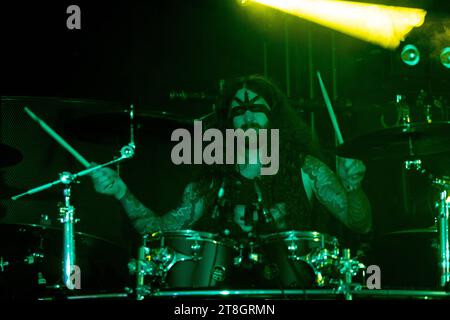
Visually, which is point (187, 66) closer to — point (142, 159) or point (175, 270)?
point (142, 159)

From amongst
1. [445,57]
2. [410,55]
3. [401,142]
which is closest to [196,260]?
[401,142]

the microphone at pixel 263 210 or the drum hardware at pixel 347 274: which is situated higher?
the microphone at pixel 263 210

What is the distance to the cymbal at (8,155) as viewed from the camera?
123 inches

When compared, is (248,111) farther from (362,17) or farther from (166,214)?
(362,17)

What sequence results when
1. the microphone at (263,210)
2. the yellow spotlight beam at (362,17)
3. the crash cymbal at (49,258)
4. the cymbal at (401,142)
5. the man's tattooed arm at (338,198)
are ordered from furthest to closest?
the yellow spotlight beam at (362,17)
the man's tattooed arm at (338,198)
the crash cymbal at (49,258)
the cymbal at (401,142)
the microphone at (263,210)

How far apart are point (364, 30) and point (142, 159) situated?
1.60 metres

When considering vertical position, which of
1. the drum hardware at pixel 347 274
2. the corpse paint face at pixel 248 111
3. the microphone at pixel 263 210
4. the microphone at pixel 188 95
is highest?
the microphone at pixel 188 95

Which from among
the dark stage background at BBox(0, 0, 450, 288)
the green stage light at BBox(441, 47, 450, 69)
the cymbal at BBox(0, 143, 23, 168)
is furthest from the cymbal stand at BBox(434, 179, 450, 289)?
the cymbal at BBox(0, 143, 23, 168)

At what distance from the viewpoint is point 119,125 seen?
11.2 ft

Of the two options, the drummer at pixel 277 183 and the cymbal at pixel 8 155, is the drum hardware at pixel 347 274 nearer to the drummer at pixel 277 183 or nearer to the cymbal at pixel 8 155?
the drummer at pixel 277 183

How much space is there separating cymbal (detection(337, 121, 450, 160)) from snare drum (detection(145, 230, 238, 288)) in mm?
727

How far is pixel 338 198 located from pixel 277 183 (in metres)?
0.38

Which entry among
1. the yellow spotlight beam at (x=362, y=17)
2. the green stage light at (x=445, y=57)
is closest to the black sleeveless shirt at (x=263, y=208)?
the yellow spotlight beam at (x=362, y=17)

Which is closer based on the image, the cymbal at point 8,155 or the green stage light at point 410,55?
the cymbal at point 8,155
